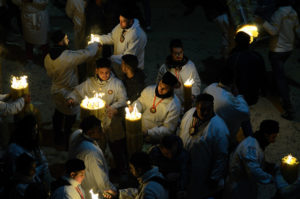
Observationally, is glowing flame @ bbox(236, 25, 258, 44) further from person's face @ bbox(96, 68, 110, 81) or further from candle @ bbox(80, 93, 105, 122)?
candle @ bbox(80, 93, 105, 122)

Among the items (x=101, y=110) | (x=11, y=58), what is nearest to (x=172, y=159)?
(x=101, y=110)

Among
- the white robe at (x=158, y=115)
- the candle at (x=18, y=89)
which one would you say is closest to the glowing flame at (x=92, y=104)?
the white robe at (x=158, y=115)

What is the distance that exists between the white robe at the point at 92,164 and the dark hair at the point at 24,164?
63 centimetres

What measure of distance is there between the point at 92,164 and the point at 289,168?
237cm

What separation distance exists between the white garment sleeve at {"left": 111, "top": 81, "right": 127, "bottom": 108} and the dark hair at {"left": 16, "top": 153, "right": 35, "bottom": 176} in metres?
2.23

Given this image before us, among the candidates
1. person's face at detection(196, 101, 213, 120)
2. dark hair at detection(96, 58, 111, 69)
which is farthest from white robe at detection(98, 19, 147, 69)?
person's face at detection(196, 101, 213, 120)

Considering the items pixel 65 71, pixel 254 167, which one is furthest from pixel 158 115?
pixel 65 71

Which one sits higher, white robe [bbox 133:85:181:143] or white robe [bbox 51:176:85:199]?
white robe [bbox 133:85:181:143]

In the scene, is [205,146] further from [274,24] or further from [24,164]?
[274,24]

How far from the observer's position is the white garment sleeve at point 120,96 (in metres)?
6.59

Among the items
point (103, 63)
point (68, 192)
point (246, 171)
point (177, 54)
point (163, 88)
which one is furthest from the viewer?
point (177, 54)

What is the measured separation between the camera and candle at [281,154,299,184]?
5066 millimetres

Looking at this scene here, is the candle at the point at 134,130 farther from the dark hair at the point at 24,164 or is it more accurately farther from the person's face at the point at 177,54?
the person's face at the point at 177,54

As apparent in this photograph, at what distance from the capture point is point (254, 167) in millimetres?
5082
